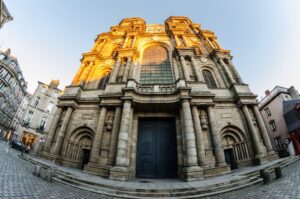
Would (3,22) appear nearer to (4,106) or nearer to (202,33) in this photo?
(202,33)

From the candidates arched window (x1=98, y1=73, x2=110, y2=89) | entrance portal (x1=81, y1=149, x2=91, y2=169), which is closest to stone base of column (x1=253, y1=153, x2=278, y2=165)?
entrance portal (x1=81, y1=149, x2=91, y2=169)

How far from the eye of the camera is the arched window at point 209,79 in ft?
47.4

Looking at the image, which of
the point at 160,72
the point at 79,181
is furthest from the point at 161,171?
the point at 160,72

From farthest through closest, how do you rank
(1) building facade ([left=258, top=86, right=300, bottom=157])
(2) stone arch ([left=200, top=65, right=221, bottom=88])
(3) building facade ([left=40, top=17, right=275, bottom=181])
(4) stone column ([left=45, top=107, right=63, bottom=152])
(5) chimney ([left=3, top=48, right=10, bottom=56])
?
(5) chimney ([left=3, top=48, right=10, bottom=56]) → (1) building facade ([left=258, top=86, right=300, bottom=157]) → (2) stone arch ([left=200, top=65, right=221, bottom=88]) → (4) stone column ([left=45, top=107, right=63, bottom=152]) → (3) building facade ([left=40, top=17, right=275, bottom=181])

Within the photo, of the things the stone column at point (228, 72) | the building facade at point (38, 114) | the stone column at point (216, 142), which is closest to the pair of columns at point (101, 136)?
the stone column at point (216, 142)

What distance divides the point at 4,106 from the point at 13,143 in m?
26.1

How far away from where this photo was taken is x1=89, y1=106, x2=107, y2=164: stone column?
10039mm

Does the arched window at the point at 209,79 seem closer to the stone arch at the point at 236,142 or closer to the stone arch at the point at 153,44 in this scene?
the stone arch at the point at 236,142

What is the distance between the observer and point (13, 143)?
58.5 ft

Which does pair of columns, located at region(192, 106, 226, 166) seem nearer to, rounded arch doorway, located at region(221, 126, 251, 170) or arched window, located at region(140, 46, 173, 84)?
rounded arch doorway, located at region(221, 126, 251, 170)

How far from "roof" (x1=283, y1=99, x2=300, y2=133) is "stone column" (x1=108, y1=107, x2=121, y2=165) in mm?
21311

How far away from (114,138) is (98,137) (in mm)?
1329

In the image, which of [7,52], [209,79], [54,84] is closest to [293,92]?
[209,79]

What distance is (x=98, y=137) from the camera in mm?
10711
